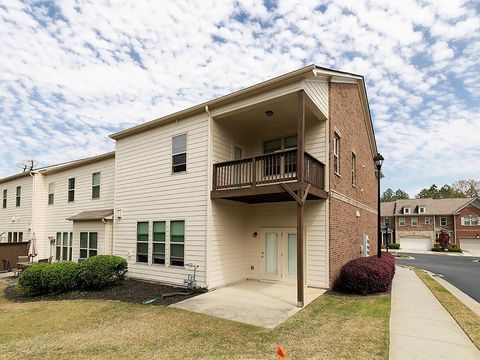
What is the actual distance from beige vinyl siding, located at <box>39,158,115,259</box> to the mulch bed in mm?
5395

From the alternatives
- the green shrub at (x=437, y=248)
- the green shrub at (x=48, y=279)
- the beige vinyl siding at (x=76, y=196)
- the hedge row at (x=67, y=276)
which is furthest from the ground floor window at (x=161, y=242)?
the green shrub at (x=437, y=248)

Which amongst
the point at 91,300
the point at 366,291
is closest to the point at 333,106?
the point at 366,291

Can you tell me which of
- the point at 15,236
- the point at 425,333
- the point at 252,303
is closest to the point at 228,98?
the point at 252,303

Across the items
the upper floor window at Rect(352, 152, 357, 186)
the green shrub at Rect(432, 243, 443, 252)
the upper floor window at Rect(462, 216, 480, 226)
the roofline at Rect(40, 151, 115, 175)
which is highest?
the roofline at Rect(40, 151, 115, 175)

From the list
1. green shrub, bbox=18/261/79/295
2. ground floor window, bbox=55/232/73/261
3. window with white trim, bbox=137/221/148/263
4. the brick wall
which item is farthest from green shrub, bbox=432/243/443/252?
green shrub, bbox=18/261/79/295

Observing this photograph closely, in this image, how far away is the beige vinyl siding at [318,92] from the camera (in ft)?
34.1

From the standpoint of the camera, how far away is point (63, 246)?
18578 mm

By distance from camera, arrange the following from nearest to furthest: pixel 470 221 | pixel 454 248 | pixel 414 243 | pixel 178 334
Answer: pixel 178 334 → pixel 454 248 → pixel 470 221 → pixel 414 243

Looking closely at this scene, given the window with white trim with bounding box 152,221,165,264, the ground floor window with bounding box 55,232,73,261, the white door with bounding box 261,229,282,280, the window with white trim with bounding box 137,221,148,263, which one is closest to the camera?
the white door with bounding box 261,229,282,280

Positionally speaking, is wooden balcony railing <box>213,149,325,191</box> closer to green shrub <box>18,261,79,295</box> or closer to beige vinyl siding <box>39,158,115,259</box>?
green shrub <box>18,261,79,295</box>

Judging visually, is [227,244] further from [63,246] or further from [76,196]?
[63,246]

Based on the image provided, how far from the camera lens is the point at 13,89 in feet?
51.5

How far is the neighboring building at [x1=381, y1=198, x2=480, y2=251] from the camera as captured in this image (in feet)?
157

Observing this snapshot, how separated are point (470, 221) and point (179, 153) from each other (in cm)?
5099
